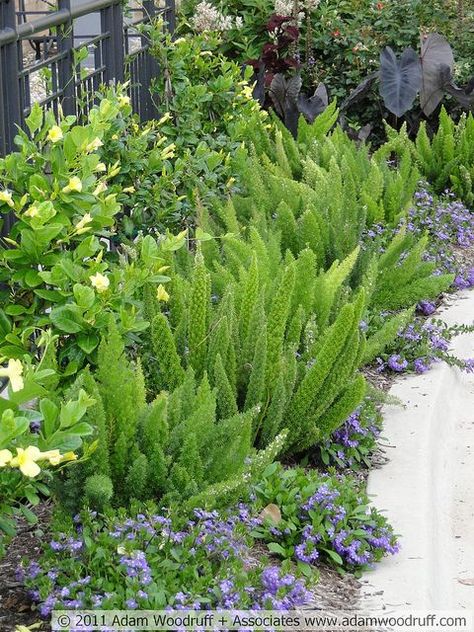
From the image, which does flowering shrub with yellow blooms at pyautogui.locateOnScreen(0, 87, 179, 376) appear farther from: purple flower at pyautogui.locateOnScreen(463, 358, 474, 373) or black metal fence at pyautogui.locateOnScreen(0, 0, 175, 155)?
purple flower at pyautogui.locateOnScreen(463, 358, 474, 373)

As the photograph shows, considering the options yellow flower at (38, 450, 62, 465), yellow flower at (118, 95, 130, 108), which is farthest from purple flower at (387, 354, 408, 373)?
yellow flower at (38, 450, 62, 465)

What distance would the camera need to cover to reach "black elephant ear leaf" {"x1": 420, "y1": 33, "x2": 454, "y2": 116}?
9.23 metres

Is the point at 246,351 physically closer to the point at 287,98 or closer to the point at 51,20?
the point at 51,20

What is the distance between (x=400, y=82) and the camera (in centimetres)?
916

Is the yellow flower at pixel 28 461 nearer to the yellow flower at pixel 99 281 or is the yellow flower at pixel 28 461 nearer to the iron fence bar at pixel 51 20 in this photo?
the yellow flower at pixel 99 281

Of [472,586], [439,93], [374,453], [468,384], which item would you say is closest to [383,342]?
[374,453]

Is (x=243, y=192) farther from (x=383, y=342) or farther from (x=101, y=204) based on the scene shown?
(x=101, y=204)

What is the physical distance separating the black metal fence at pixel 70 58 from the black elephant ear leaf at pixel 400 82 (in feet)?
7.91

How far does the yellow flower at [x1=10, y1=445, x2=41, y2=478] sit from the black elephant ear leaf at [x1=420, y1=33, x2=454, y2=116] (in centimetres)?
734

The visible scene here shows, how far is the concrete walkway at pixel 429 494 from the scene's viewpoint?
3379mm

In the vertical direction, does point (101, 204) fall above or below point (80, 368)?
above

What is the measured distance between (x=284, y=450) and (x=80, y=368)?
0.88 m

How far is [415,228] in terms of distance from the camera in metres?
6.91

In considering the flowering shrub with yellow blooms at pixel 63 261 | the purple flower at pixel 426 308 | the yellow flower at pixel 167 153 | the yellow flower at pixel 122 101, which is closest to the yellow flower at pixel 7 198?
the flowering shrub with yellow blooms at pixel 63 261
